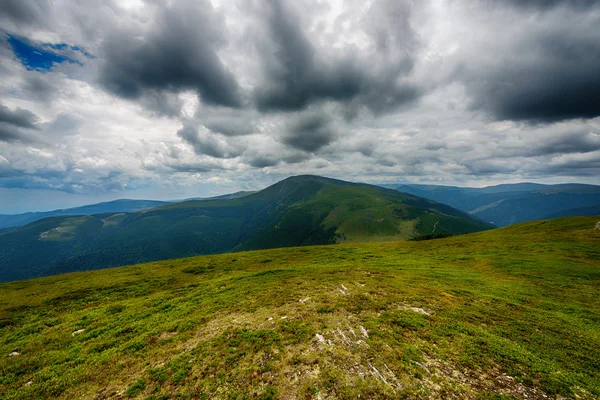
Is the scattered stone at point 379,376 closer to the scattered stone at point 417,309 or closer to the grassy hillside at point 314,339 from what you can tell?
the grassy hillside at point 314,339

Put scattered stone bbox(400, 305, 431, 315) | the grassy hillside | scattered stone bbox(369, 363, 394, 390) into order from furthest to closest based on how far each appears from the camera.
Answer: scattered stone bbox(400, 305, 431, 315)
the grassy hillside
scattered stone bbox(369, 363, 394, 390)

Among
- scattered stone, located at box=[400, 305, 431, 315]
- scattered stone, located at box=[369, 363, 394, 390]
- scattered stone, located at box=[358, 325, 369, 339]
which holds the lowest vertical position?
scattered stone, located at box=[400, 305, 431, 315]

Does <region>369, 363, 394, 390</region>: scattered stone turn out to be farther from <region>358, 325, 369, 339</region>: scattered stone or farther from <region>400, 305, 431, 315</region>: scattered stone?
<region>400, 305, 431, 315</region>: scattered stone

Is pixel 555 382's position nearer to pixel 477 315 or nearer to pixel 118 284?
pixel 477 315

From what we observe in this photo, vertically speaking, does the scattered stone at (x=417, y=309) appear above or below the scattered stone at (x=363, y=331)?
below

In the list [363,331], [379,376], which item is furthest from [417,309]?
[379,376]

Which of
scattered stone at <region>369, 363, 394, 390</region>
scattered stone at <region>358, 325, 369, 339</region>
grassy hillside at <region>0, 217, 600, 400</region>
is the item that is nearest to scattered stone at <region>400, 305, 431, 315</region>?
grassy hillside at <region>0, 217, 600, 400</region>

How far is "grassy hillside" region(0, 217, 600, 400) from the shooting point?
1327cm

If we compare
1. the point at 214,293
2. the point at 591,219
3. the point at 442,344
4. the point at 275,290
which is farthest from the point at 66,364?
the point at 591,219

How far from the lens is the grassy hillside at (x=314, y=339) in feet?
43.5

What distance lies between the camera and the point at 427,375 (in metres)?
13.4

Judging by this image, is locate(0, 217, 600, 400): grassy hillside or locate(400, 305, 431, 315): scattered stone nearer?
locate(0, 217, 600, 400): grassy hillside

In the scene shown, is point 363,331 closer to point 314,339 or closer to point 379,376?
point 314,339

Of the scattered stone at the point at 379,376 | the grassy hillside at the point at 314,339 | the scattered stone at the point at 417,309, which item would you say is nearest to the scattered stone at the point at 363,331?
the grassy hillside at the point at 314,339
